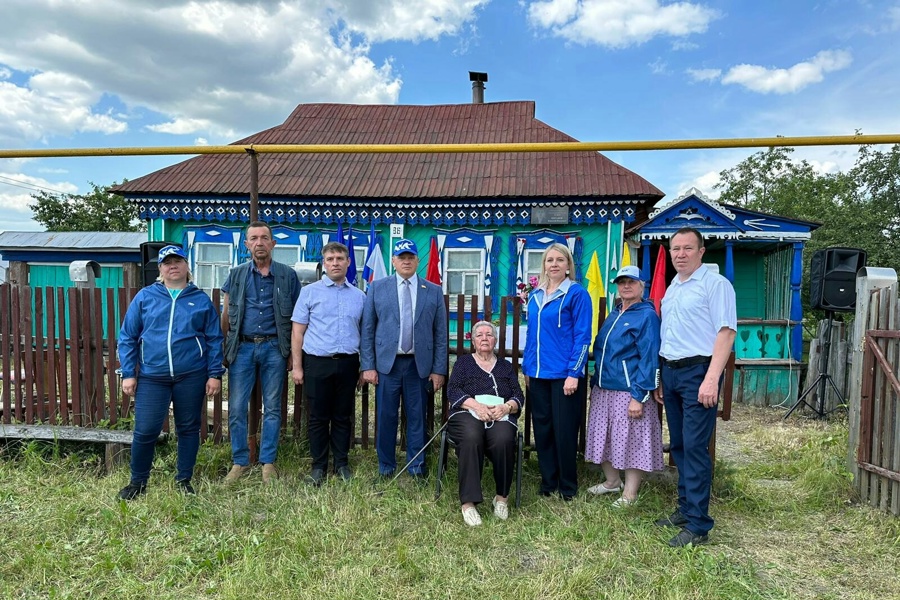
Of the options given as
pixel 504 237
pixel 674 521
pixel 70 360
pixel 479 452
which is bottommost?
pixel 674 521

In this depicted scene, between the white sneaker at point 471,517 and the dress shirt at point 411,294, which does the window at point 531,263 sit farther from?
the white sneaker at point 471,517

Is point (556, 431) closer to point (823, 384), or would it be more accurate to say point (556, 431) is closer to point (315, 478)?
point (315, 478)

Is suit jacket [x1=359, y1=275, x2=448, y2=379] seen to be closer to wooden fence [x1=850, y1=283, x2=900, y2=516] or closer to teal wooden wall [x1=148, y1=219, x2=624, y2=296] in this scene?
wooden fence [x1=850, y1=283, x2=900, y2=516]

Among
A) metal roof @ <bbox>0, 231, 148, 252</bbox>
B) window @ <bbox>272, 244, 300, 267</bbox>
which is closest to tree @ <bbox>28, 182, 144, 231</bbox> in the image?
metal roof @ <bbox>0, 231, 148, 252</bbox>

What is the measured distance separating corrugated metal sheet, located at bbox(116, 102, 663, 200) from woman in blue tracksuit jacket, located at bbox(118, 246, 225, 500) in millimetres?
7069

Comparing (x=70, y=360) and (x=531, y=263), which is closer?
(x=70, y=360)

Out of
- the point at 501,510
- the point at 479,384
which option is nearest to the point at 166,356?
the point at 479,384

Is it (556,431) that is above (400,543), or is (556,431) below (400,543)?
above

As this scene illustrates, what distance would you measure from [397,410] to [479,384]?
673mm

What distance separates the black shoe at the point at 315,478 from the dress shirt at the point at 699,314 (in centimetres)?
257

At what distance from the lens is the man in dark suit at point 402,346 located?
379 cm

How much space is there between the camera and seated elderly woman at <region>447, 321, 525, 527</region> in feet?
11.3

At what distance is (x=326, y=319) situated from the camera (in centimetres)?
376

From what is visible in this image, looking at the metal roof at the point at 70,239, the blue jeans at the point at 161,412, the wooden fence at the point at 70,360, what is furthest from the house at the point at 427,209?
the blue jeans at the point at 161,412
